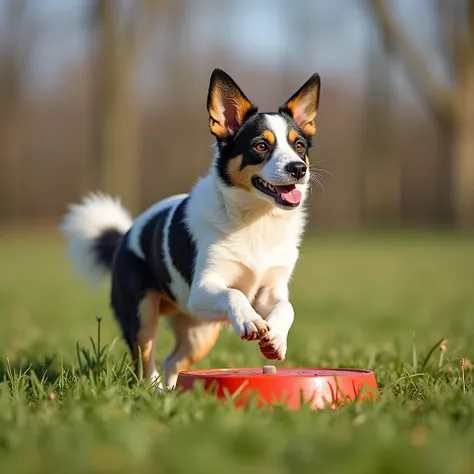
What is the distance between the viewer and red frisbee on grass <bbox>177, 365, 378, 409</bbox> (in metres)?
3.55

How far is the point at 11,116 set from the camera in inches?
1351

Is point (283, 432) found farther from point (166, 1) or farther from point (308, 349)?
point (166, 1)

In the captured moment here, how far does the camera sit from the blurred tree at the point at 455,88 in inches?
1088

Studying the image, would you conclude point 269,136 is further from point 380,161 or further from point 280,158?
point 380,161

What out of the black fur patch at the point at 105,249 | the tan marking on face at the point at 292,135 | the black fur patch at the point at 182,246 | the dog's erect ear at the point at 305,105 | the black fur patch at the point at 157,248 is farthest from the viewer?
the black fur patch at the point at 105,249

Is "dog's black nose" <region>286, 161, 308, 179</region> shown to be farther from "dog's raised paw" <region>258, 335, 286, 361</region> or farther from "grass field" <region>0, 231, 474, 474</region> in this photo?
"grass field" <region>0, 231, 474, 474</region>

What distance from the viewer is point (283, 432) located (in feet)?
9.50

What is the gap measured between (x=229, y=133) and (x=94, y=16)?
2125 centimetres

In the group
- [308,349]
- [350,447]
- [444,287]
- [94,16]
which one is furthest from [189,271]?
[94,16]

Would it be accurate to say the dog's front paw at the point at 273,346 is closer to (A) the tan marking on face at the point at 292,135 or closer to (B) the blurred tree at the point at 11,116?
(A) the tan marking on face at the point at 292,135

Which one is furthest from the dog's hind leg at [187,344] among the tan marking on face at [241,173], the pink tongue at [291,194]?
the pink tongue at [291,194]

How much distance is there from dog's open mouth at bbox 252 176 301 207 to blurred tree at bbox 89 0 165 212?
65.8 feet

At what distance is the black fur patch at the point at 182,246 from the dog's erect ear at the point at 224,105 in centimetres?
48

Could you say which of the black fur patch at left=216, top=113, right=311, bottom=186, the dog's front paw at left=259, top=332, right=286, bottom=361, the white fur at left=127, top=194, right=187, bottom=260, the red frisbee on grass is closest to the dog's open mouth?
the black fur patch at left=216, top=113, right=311, bottom=186
